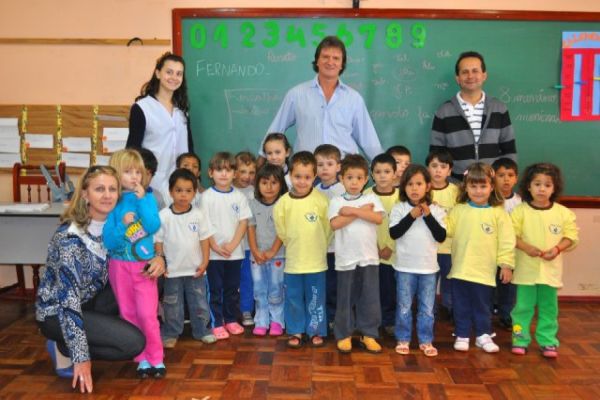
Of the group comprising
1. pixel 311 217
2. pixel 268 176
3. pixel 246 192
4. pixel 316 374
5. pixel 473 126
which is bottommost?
pixel 316 374

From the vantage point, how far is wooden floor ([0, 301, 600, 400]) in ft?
8.28

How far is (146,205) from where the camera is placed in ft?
8.50

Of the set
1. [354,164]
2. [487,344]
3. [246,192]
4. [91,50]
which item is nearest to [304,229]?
[354,164]

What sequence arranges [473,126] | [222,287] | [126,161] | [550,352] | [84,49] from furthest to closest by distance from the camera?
[84,49]
[473,126]
[222,287]
[550,352]
[126,161]

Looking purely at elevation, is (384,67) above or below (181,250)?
above

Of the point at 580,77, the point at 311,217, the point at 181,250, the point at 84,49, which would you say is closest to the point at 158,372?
the point at 181,250

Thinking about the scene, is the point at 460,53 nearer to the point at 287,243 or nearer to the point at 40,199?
the point at 287,243

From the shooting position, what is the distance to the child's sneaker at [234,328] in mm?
3309

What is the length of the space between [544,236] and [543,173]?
33cm

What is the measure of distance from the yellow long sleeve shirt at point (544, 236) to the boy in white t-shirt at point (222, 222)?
1.49 metres

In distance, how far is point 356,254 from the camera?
2.92 metres

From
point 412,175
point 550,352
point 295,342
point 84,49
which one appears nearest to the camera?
point 412,175

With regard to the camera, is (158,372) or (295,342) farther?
(295,342)

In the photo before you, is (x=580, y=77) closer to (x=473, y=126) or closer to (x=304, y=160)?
(x=473, y=126)
